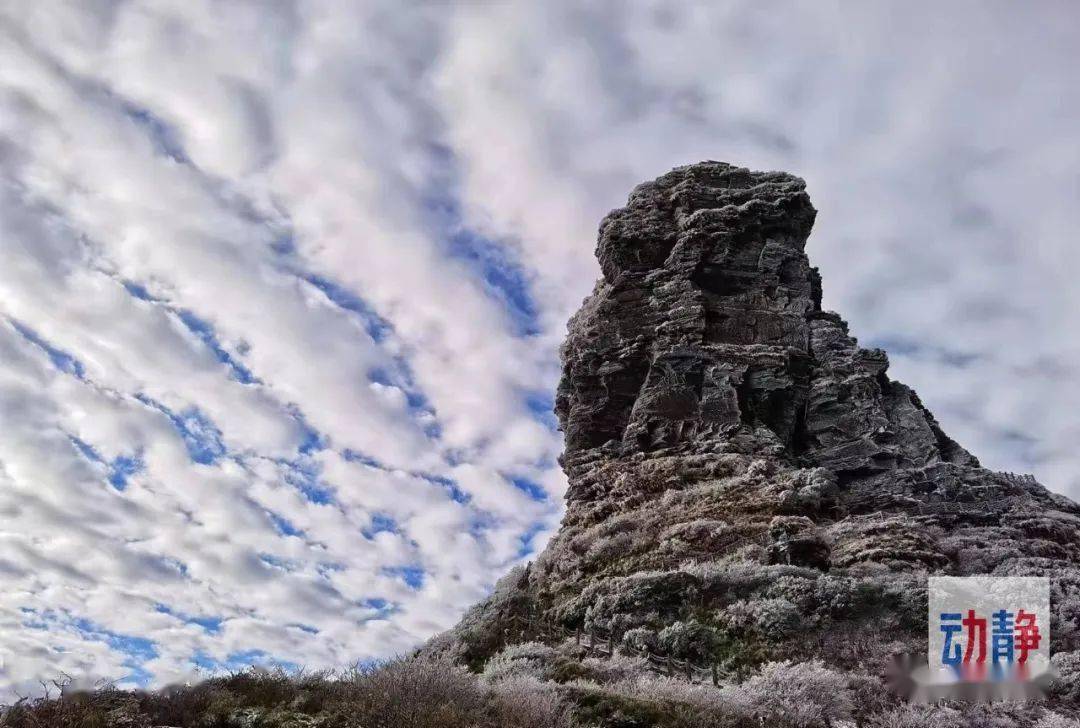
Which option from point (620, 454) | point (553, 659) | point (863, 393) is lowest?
point (553, 659)

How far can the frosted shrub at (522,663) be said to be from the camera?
18.2 m

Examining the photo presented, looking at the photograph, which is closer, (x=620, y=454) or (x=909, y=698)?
(x=909, y=698)

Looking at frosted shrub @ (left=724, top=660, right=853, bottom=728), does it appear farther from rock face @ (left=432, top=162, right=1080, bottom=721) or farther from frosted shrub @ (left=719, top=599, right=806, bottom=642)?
frosted shrub @ (left=719, top=599, right=806, bottom=642)

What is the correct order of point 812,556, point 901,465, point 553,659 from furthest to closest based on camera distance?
point 901,465 → point 812,556 → point 553,659

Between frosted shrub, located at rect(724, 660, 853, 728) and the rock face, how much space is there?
5.51 meters

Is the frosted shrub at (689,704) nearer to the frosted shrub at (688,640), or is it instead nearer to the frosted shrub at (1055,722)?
the frosted shrub at (1055,722)

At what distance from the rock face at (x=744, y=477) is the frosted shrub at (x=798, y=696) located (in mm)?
5512

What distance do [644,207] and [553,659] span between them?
137 ft

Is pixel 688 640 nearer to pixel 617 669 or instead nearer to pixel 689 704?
pixel 617 669

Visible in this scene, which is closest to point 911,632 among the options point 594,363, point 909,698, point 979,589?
point 979,589

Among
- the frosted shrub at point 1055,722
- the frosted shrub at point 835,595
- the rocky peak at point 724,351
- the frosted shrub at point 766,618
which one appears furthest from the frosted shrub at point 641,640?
the rocky peak at point 724,351

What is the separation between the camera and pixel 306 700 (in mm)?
11961

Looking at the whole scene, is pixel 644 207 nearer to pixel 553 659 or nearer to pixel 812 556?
pixel 812 556

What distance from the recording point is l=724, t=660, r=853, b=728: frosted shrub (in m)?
14.5
